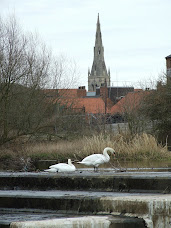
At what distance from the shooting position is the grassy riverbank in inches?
742

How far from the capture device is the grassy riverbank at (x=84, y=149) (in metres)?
18.9

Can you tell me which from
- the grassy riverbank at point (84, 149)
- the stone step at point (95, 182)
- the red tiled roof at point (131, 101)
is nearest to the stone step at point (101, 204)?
the stone step at point (95, 182)

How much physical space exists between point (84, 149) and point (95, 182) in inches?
425

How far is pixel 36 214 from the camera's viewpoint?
8.11 meters

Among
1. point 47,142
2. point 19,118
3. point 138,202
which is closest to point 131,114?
point 47,142

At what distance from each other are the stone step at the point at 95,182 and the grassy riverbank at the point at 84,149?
827 cm

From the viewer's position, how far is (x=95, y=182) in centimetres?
944

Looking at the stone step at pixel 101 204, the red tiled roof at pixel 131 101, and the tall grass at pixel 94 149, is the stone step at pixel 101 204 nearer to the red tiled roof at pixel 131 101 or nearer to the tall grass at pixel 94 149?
the tall grass at pixel 94 149

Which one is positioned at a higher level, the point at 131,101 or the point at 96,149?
the point at 131,101

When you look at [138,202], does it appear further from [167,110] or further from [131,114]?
[167,110]

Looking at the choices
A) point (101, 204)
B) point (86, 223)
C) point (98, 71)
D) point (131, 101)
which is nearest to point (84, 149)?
point (101, 204)

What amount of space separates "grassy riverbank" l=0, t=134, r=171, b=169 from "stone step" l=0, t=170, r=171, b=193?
27.1 ft

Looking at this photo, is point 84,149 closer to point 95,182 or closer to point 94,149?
point 94,149

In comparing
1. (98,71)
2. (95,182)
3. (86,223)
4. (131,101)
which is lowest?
(86,223)
